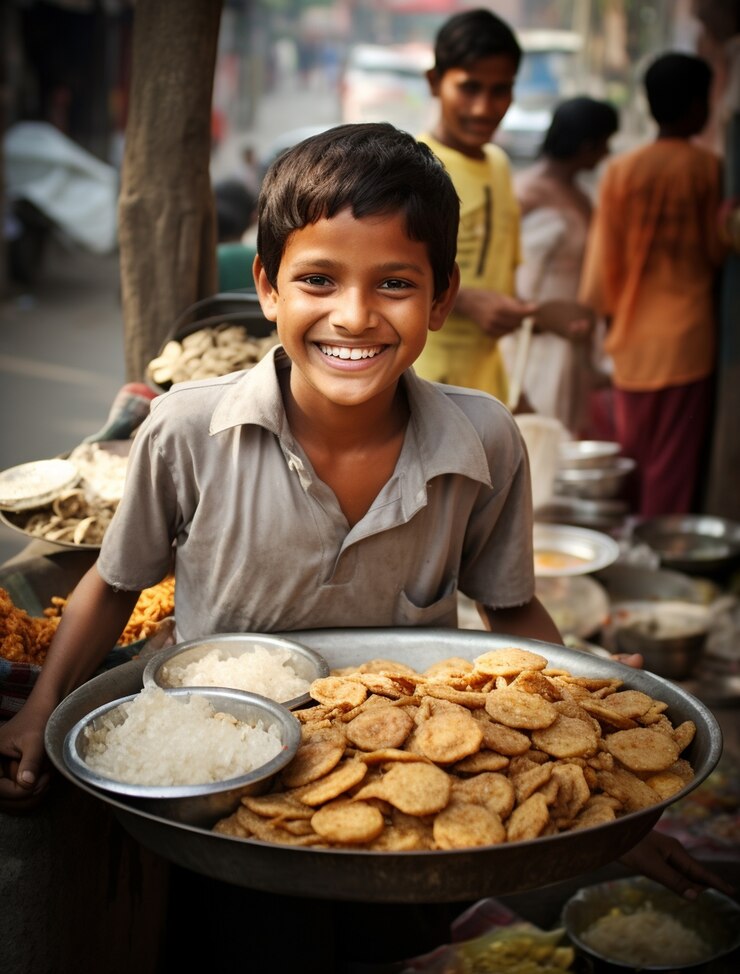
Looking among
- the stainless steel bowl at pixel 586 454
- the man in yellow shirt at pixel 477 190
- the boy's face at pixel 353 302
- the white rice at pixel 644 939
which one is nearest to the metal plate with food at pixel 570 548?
the man in yellow shirt at pixel 477 190

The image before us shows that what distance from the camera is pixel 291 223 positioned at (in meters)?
1.89

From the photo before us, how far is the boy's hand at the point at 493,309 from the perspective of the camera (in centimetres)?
409

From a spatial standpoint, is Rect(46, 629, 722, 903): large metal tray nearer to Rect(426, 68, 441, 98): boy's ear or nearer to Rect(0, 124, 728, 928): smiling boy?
Rect(0, 124, 728, 928): smiling boy

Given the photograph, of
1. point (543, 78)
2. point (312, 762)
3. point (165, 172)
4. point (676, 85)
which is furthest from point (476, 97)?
point (543, 78)

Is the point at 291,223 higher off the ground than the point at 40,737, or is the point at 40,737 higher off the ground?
the point at 291,223

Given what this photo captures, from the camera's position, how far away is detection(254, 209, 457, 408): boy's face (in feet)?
6.03

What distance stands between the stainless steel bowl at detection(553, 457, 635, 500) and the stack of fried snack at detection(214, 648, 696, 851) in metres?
3.56

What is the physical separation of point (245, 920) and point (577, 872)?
0.84 m

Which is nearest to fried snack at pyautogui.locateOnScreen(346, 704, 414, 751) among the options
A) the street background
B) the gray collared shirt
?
the gray collared shirt

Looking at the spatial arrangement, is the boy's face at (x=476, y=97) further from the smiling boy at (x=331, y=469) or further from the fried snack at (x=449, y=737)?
the fried snack at (x=449, y=737)

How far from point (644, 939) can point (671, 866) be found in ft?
2.90

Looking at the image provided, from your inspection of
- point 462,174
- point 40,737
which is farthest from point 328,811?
point 462,174

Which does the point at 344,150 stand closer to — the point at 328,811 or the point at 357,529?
the point at 357,529

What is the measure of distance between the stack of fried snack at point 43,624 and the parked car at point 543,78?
1458 cm
